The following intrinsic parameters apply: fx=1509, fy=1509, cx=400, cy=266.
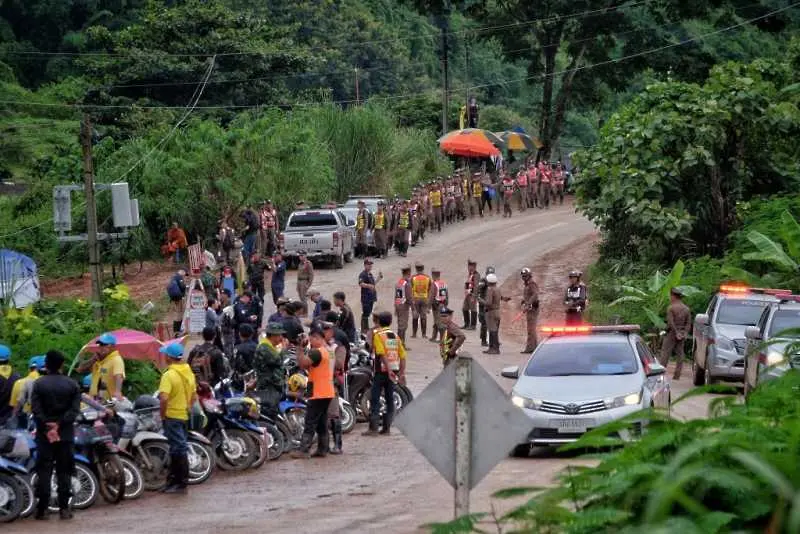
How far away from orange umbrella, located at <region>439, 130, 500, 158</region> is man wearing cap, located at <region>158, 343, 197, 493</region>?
4326 cm

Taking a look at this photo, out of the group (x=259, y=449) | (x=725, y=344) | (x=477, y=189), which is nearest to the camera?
(x=259, y=449)

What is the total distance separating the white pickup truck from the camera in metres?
40.3

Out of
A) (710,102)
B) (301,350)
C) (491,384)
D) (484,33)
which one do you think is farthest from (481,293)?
(484,33)

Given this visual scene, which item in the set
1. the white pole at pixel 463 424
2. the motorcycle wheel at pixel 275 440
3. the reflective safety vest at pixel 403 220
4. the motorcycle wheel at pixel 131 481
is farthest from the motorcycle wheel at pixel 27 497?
the reflective safety vest at pixel 403 220

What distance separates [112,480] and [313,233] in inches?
993

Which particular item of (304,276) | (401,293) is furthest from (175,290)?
(401,293)

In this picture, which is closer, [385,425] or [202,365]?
[202,365]

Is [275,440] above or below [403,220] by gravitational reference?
below

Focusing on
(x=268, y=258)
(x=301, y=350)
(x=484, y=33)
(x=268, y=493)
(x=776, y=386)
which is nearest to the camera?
(x=776, y=386)

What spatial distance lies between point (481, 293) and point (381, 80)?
166 feet

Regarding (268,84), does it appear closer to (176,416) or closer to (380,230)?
(380,230)

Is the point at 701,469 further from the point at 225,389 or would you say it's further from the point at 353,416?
the point at 353,416

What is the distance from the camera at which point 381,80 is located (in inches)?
3169

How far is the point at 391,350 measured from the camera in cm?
1947
